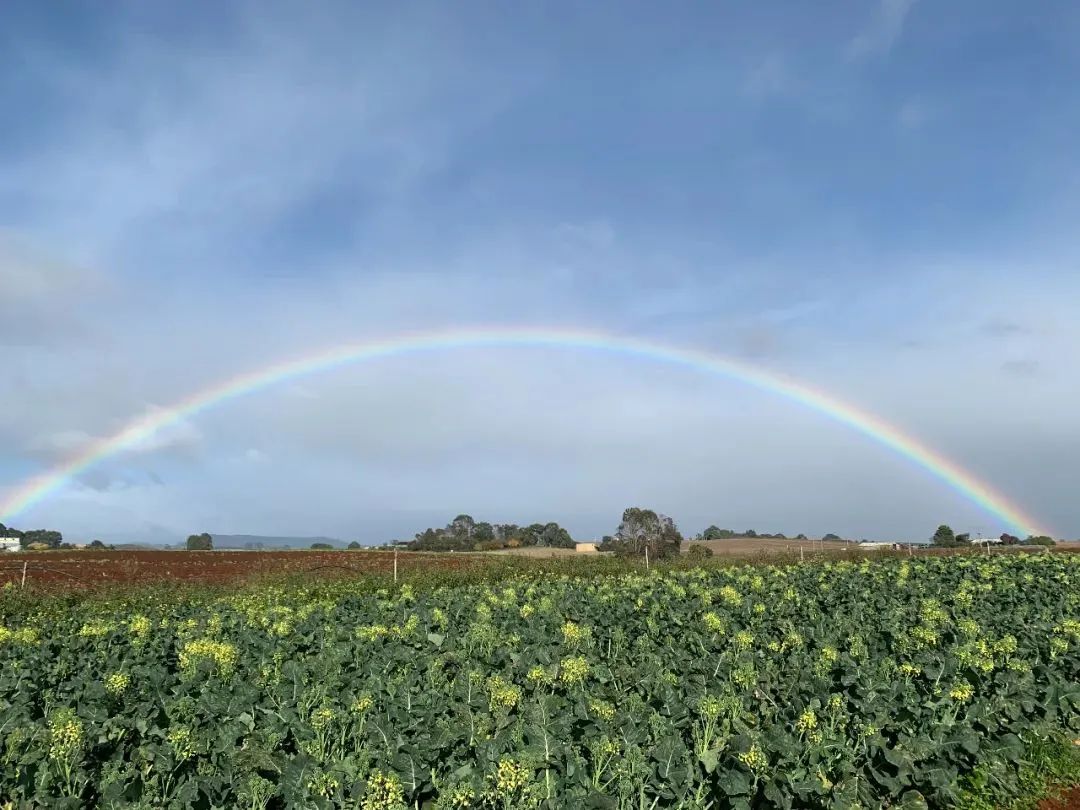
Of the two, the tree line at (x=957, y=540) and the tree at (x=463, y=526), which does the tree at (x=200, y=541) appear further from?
the tree line at (x=957, y=540)

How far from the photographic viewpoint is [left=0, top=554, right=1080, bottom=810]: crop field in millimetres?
6152

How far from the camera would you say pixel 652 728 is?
712 centimetres

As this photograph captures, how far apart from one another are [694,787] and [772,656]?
5404 mm

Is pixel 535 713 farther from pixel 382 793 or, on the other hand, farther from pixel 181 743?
pixel 181 743

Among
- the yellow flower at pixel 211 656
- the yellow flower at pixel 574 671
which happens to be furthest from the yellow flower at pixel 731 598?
the yellow flower at pixel 211 656

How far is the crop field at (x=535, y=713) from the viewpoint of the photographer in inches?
242

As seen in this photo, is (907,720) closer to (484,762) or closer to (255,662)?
(484,762)

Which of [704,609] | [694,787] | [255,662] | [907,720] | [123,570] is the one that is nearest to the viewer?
[694,787]

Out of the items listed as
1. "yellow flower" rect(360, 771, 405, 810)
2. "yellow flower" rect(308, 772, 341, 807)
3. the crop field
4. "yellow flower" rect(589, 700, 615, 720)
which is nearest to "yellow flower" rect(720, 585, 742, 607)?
the crop field

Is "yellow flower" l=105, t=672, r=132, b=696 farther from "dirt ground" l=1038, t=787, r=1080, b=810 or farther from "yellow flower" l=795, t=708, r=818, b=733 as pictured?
"dirt ground" l=1038, t=787, r=1080, b=810

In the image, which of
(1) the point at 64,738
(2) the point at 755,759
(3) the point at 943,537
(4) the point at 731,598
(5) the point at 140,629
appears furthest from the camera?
(3) the point at 943,537

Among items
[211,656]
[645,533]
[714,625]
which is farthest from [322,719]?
[645,533]

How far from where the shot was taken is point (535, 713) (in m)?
7.46

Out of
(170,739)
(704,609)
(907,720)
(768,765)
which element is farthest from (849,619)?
(170,739)
